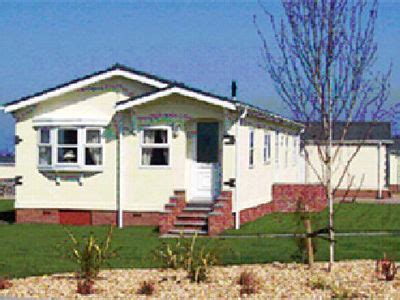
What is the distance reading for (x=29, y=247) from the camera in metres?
17.4

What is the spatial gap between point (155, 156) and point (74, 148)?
252 cm

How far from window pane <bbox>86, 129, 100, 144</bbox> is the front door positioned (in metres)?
2.98

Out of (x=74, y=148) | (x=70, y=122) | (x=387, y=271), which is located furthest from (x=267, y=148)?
(x=387, y=271)

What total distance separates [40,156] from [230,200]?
6268mm

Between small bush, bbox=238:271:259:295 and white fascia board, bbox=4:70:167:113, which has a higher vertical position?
white fascia board, bbox=4:70:167:113

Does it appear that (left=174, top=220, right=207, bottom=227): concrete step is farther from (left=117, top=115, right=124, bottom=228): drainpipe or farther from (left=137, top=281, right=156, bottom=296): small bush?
(left=137, top=281, right=156, bottom=296): small bush

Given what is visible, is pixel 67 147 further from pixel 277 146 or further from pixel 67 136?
pixel 277 146

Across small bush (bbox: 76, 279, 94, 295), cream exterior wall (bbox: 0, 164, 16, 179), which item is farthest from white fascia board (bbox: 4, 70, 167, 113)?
cream exterior wall (bbox: 0, 164, 16, 179)

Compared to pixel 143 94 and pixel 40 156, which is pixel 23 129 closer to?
pixel 40 156

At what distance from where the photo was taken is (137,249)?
16.8 meters

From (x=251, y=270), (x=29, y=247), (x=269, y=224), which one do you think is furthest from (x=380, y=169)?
(x=251, y=270)

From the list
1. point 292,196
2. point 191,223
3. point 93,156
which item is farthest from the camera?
point 292,196

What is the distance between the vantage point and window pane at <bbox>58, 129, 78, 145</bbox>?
23234 mm

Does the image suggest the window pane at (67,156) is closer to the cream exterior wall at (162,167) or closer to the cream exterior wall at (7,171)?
the cream exterior wall at (162,167)
